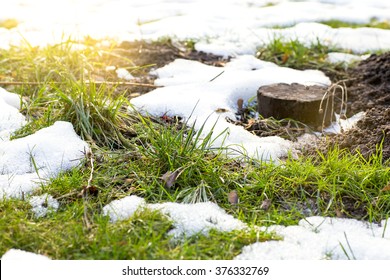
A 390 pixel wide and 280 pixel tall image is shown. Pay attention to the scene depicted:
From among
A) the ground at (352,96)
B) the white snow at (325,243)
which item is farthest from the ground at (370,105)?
the white snow at (325,243)

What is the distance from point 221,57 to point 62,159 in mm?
2588

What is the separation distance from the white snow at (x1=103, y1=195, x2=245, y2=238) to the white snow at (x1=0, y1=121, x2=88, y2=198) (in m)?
0.47

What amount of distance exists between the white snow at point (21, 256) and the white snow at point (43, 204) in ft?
0.96

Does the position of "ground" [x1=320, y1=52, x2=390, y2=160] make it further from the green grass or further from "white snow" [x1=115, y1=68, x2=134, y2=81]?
"white snow" [x1=115, y1=68, x2=134, y2=81]

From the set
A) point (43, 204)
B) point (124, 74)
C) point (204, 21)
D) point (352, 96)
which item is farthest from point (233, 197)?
point (204, 21)

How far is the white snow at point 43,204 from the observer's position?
8.48 feet

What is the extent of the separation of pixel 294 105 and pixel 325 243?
152 cm

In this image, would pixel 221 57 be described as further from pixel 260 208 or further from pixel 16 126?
pixel 260 208

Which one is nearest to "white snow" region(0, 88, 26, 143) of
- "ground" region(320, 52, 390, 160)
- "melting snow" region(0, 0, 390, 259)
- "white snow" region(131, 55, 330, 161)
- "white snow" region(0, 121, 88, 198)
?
"melting snow" region(0, 0, 390, 259)

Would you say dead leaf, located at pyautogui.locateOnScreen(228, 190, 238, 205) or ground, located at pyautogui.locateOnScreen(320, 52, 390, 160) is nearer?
dead leaf, located at pyautogui.locateOnScreen(228, 190, 238, 205)

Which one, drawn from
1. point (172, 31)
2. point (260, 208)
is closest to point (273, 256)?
point (260, 208)

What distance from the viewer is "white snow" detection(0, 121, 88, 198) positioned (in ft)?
9.36

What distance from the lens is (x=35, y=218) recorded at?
2535 millimetres

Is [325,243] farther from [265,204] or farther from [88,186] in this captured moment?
[88,186]
